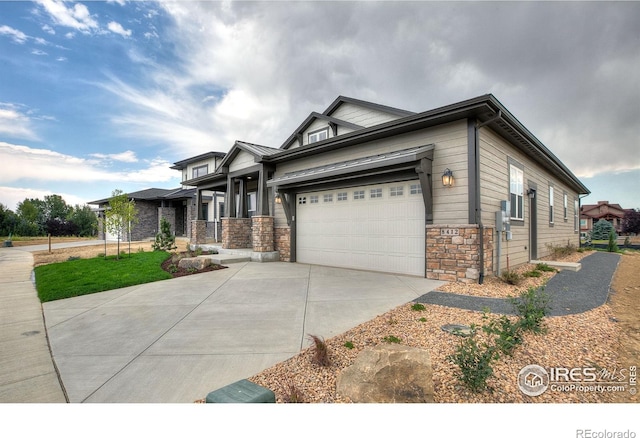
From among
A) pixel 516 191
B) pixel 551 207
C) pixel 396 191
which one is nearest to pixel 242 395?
pixel 396 191

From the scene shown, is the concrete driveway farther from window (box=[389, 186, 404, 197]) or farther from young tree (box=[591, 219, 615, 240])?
young tree (box=[591, 219, 615, 240])

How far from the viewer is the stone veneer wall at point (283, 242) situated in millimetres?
10633

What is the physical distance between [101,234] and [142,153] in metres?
15.2

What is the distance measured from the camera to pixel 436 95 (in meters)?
10.7

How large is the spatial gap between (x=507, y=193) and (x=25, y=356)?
393 inches

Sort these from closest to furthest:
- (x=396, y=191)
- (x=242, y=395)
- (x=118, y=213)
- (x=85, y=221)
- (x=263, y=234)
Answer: (x=242, y=395) → (x=396, y=191) → (x=263, y=234) → (x=118, y=213) → (x=85, y=221)

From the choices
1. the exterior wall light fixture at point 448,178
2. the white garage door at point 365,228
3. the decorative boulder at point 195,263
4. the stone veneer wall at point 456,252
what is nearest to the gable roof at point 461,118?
the exterior wall light fixture at point 448,178

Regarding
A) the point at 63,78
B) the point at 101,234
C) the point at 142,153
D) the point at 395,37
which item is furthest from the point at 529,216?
the point at 101,234

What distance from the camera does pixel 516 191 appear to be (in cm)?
859

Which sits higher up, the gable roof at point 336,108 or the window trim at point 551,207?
the gable roof at point 336,108

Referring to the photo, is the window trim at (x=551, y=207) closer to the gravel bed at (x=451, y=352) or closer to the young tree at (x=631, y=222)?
the gravel bed at (x=451, y=352)

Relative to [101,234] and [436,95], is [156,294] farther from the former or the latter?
[101,234]

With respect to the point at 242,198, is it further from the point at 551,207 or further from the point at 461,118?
the point at 551,207

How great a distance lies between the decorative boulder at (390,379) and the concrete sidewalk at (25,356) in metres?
2.34
